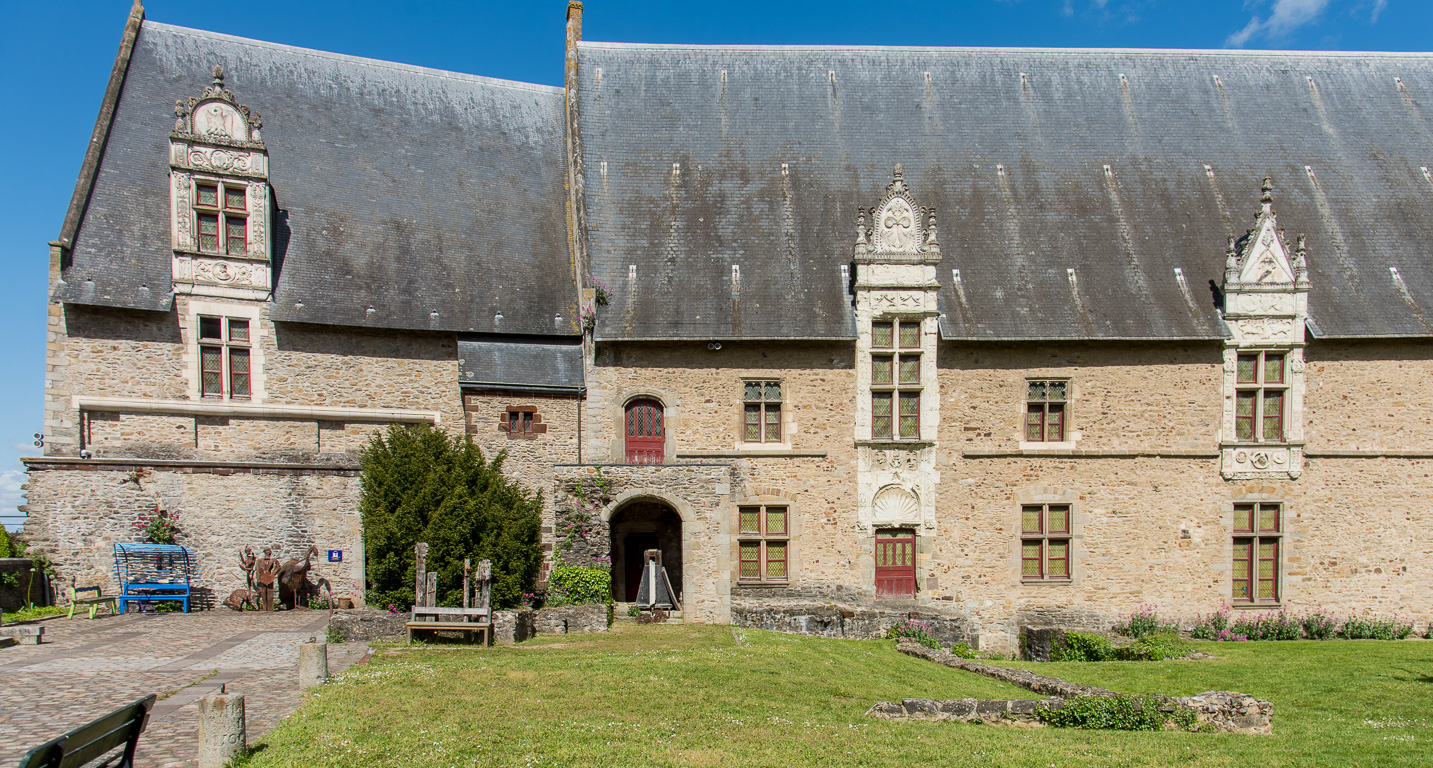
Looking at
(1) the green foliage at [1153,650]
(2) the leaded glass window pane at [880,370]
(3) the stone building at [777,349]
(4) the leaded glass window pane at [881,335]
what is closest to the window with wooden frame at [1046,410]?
(3) the stone building at [777,349]

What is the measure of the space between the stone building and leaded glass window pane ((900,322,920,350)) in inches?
8.2

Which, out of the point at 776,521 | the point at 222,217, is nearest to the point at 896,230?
the point at 776,521

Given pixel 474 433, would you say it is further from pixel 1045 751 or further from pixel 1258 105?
pixel 1258 105

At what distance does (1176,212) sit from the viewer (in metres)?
19.7

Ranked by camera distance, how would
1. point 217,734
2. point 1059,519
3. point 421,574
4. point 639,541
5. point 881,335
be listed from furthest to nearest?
1. point 639,541
2. point 881,335
3. point 1059,519
4. point 421,574
5. point 217,734

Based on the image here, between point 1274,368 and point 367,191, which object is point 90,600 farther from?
point 1274,368

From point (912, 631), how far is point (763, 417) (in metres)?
5.01

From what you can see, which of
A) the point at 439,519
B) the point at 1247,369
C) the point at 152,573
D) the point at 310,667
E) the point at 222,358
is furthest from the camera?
the point at 1247,369

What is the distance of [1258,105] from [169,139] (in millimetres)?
23628

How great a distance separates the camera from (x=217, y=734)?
668 centimetres

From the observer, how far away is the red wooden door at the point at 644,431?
701 inches

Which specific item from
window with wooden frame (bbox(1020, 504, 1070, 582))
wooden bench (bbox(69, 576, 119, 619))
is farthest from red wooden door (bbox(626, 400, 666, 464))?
wooden bench (bbox(69, 576, 119, 619))

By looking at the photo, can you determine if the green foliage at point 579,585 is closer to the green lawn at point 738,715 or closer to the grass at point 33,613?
the green lawn at point 738,715

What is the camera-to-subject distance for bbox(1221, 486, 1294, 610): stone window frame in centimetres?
1784
